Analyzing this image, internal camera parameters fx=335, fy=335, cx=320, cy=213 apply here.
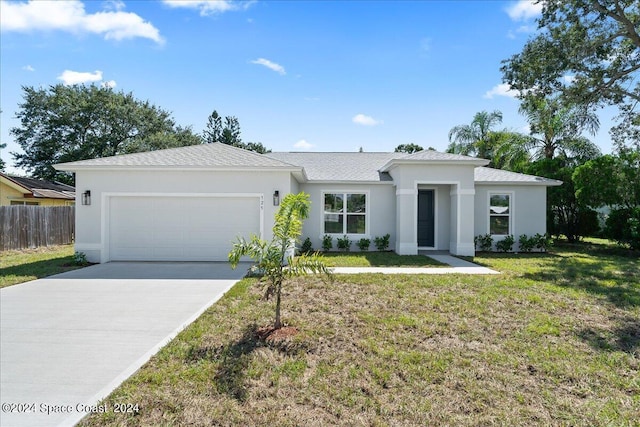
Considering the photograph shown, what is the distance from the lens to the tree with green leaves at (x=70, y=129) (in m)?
32.0

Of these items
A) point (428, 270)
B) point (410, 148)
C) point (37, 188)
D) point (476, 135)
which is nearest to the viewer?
point (428, 270)

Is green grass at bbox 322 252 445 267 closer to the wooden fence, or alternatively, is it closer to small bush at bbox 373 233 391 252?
small bush at bbox 373 233 391 252

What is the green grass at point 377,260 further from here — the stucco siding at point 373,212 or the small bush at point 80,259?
the small bush at point 80,259

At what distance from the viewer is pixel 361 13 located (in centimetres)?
1102

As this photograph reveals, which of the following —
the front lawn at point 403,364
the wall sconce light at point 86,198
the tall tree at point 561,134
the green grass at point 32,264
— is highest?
the tall tree at point 561,134

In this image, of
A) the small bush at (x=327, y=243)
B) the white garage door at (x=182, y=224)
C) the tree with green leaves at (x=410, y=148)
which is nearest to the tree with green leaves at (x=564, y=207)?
the small bush at (x=327, y=243)

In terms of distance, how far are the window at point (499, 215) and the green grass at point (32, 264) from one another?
15.6m

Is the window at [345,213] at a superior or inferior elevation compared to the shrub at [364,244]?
superior

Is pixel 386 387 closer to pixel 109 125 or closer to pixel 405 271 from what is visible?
pixel 405 271

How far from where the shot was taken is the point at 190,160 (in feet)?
38.2

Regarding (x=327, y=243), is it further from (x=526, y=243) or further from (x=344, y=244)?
(x=526, y=243)

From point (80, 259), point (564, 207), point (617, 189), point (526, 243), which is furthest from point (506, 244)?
point (80, 259)

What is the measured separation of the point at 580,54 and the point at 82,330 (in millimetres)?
16572

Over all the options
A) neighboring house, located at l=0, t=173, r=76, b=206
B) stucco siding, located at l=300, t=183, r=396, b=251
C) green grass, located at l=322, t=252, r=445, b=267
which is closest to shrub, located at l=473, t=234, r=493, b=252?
green grass, located at l=322, t=252, r=445, b=267
